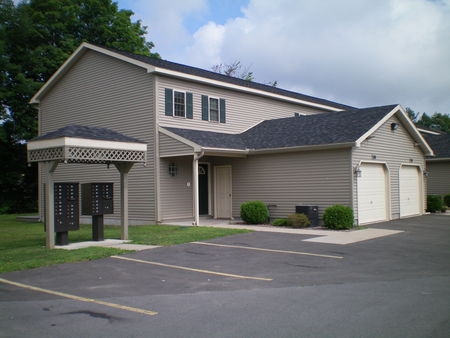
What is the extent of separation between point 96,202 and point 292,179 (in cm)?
800

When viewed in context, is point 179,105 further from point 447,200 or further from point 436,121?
point 436,121

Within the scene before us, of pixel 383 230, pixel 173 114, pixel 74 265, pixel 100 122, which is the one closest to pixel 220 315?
pixel 74 265

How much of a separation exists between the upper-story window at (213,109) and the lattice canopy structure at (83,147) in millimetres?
7515

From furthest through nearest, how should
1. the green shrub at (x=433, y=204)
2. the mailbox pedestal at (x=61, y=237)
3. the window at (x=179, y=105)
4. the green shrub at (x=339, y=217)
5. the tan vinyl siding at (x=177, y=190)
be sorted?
the green shrub at (x=433, y=204), the window at (x=179, y=105), the tan vinyl siding at (x=177, y=190), the green shrub at (x=339, y=217), the mailbox pedestal at (x=61, y=237)

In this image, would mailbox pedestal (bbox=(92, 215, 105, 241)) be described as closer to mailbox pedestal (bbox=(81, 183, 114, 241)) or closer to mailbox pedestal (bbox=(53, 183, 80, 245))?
mailbox pedestal (bbox=(81, 183, 114, 241))

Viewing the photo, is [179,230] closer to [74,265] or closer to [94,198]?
[94,198]

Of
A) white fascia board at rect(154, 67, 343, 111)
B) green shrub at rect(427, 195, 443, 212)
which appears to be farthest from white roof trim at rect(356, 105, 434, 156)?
white fascia board at rect(154, 67, 343, 111)

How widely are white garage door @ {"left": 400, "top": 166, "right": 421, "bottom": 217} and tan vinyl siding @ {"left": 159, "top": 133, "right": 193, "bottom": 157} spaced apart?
32.2 feet

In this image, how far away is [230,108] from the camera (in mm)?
22000

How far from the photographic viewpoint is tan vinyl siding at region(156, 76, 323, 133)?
754 inches

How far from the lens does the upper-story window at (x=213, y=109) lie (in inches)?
813

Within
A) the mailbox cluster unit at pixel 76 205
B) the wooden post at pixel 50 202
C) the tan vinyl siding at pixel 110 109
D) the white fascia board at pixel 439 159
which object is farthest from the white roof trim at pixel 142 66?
Result: the white fascia board at pixel 439 159

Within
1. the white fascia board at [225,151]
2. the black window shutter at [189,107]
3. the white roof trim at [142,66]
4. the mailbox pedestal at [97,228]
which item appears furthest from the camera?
the black window shutter at [189,107]

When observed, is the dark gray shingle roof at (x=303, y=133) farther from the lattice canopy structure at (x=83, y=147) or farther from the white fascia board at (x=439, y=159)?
the white fascia board at (x=439, y=159)
